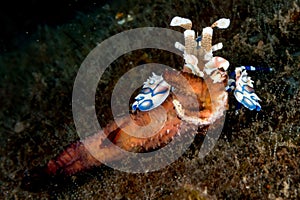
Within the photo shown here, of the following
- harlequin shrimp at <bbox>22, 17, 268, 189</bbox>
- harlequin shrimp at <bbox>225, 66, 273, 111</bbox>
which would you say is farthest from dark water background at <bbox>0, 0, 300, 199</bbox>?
harlequin shrimp at <bbox>225, 66, 273, 111</bbox>

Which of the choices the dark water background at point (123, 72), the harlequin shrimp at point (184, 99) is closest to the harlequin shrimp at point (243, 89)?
the harlequin shrimp at point (184, 99)

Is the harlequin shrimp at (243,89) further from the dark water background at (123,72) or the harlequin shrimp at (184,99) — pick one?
the dark water background at (123,72)

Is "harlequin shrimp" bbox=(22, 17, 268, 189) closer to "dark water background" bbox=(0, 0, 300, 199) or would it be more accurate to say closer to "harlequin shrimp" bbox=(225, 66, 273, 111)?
"harlequin shrimp" bbox=(225, 66, 273, 111)

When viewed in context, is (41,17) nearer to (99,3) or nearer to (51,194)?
(99,3)

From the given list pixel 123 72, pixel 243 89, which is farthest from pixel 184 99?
pixel 123 72

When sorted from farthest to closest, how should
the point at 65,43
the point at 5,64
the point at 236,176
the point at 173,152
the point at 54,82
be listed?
the point at 5,64, the point at 65,43, the point at 54,82, the point at 173,152, the point at 236,176

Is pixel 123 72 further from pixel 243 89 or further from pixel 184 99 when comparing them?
pixel 243 89

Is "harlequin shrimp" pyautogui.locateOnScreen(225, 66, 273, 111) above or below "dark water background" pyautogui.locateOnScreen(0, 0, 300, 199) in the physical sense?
above

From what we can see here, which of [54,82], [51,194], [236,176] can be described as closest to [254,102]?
[236,176]

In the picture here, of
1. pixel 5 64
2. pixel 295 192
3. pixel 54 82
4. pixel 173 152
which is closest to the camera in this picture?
pixel 295 192
